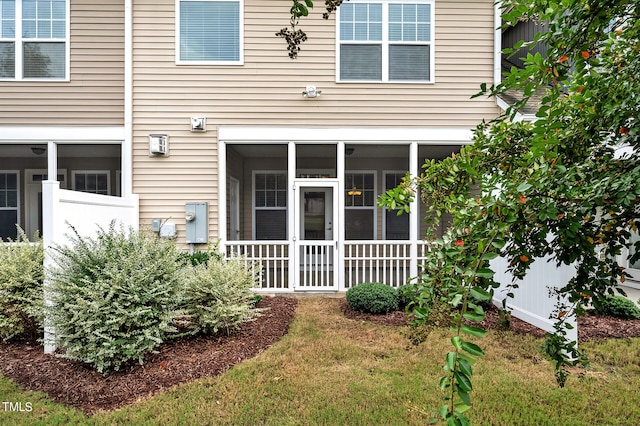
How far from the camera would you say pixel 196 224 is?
5969mm

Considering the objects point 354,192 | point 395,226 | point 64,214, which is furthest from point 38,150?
point 395,226

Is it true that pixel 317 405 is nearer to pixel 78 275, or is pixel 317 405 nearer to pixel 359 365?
pixel 359 365

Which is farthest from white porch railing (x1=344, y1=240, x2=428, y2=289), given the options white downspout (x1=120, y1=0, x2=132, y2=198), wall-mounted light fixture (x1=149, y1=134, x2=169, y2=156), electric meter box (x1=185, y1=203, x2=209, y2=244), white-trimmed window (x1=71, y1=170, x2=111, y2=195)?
white-trimmed window (x1=71, y1=170, x2=111, y2=195)

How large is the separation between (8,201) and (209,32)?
672cm

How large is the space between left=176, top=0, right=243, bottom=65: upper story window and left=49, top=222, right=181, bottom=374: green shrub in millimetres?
3854

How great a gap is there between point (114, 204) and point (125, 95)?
2.10 m

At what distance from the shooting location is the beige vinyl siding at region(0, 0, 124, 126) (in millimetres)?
5938

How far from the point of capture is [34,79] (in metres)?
5.94

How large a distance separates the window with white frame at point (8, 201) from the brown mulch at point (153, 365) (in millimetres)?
6165

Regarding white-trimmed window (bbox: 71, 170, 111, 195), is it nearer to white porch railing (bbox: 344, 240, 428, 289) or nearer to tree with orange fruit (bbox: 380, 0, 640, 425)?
white porch railing (bbox: 344, 240, 428, 289)

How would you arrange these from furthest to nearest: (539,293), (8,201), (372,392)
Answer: (8,201) < (539,293) < (372,392)

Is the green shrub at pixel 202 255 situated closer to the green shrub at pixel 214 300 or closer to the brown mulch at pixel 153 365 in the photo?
the green shrub at pixel 214 300

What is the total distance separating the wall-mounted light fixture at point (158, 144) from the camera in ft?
19.0

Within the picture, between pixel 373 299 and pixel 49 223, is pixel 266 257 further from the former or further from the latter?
pixel 49 223
